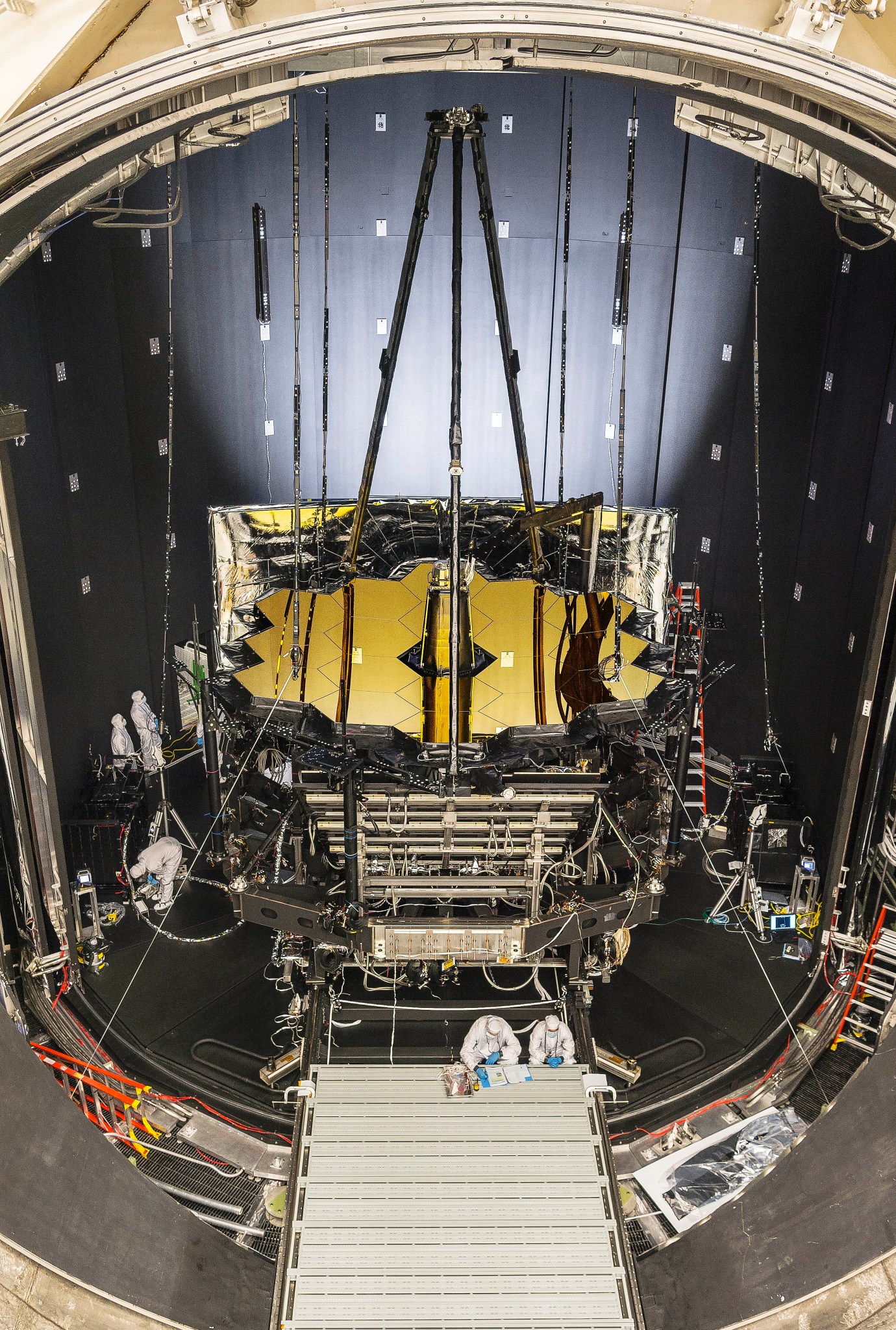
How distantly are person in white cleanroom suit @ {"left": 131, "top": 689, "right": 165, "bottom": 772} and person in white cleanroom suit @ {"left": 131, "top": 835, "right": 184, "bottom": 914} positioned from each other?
1028 mm

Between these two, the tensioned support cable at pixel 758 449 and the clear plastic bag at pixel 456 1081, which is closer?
the clear plastic bag at pixel 456 1081

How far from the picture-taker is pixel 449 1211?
286 inches

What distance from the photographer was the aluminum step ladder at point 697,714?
34.9 feet

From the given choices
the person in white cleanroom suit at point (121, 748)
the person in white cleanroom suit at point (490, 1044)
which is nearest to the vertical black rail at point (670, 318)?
the person in white cleanroom suit at point (121, 748)

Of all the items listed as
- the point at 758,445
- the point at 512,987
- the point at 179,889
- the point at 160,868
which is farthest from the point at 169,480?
the point at 512,987

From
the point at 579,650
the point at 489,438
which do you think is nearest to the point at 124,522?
the point at 489,438

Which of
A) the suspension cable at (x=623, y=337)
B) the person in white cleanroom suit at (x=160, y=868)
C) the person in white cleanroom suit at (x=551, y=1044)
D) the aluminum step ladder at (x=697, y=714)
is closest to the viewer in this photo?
the suspension cable at (x=623, y=337)

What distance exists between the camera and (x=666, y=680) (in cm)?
868

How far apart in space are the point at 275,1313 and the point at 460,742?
3330 millimetres

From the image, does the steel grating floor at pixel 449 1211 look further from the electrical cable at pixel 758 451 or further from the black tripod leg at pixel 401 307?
the electrical cable at pixel 758 451

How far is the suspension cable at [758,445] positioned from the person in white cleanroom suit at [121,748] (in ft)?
18.8

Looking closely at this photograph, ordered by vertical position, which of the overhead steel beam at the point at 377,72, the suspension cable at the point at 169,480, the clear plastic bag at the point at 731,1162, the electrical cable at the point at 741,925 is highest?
the overhead steel beam at the point at 377,72

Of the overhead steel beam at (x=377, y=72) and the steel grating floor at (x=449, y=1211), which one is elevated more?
the overhead steel beam at (x=377, y=72)

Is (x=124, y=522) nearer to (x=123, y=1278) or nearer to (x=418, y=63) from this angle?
(x=418, y=63)
